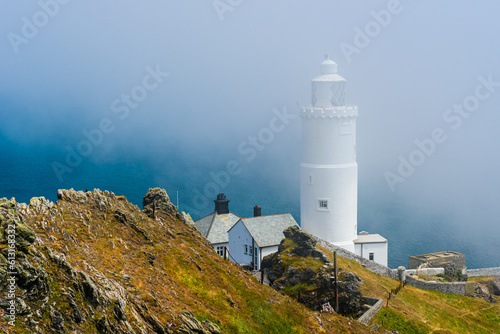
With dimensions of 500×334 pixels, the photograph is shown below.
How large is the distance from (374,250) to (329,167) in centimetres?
771

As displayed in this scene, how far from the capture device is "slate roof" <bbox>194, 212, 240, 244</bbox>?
45.8 meters

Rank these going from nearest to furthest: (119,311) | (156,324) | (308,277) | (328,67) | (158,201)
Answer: (119,311) → (156,324) → (158,201) → (308,277) → (328,67)

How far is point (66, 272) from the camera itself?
46.1ft

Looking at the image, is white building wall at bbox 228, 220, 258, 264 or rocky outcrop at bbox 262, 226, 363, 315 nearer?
rocky outcrop at bbox 262, 226, 363, 315

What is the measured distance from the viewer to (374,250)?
153 ft

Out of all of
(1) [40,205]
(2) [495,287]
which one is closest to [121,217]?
(1) [40,205]

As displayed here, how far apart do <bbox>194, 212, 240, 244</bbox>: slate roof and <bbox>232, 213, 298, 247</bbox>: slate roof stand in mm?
4728

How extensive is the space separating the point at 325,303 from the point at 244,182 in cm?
8354

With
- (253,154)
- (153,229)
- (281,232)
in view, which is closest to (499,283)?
(281,232)

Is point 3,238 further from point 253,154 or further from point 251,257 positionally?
point 253,154

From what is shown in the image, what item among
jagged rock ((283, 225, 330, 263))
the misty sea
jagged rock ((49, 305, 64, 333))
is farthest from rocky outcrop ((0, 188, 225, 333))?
the misty sea

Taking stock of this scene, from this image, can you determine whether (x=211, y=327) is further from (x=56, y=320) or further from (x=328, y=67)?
(x=328, y=67)

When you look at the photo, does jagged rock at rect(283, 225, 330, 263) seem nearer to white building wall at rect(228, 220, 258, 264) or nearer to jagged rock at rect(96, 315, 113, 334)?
white building wall at rect(228, 220, 258, 264)

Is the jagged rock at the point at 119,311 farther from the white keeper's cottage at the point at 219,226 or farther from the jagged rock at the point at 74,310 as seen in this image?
the white keeper's cottage at the point at 219,226
